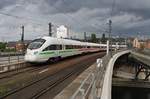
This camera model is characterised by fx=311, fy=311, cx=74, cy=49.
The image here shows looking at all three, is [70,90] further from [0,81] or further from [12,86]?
[0,81]

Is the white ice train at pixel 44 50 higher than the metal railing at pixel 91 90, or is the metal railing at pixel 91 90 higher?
the white ice train at pixel 44 50

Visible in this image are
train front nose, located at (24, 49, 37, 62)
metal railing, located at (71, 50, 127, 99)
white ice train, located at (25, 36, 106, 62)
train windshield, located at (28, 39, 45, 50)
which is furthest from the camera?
train windshield, located at (28, 39, 45, 50)

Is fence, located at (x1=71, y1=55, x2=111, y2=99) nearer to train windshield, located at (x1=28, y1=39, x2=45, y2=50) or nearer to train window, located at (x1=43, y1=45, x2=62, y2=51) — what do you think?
train windshield, located at (x1=28, y1=39, x2=45, y2=50)

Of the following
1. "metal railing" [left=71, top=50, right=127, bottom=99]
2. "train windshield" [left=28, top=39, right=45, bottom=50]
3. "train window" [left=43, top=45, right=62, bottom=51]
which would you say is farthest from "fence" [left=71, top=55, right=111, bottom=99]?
"train window" [left=43, top=45, right=62, bottom=51]

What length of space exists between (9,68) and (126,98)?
65.2 feet

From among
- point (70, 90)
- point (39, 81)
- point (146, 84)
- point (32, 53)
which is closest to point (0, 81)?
point (39, 81)

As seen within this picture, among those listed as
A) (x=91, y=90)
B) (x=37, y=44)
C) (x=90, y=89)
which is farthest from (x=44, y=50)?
(x=91, y=90)

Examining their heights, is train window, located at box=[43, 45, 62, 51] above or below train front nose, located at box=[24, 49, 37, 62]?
above

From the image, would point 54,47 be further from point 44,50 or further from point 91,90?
point 91,90

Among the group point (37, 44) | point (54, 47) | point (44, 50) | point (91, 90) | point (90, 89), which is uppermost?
point (37, 44)

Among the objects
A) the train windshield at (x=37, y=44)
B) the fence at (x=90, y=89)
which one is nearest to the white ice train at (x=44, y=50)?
the train windshield at (x=37, y=44)

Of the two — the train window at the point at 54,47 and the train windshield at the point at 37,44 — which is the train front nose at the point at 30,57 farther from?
the train window at the point at 54,47

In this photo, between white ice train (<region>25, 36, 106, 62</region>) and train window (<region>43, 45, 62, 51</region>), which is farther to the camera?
train window (<region>43, 45, 62, 51</region>)

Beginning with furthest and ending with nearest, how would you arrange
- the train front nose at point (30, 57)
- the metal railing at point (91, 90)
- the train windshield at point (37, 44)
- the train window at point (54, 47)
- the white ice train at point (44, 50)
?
the train window at point (54, 47)
the train windshield at point (37, 44)
the white ice train at point (44, 50)
the train front nose at point (30, 57)
the metal railing at point (91, 90)
